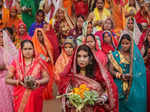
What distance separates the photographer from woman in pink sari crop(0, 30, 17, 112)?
707cm

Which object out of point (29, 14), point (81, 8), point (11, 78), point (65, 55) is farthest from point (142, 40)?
point (29, 14)

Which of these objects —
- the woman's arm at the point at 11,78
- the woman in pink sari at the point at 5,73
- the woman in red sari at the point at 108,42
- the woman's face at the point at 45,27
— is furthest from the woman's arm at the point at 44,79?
the woman's face at the point at 45,27

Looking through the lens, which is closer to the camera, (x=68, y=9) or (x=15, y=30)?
(x=15, y=30)

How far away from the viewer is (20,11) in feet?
41.4

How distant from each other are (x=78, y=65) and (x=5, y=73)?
1819mm

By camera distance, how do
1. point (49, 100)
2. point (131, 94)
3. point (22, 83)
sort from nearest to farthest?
point (22, 83) → point (131, 94) → point (49, 100)

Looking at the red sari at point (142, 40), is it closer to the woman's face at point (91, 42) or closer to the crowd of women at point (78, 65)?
the crowd of women at point (78, 65)

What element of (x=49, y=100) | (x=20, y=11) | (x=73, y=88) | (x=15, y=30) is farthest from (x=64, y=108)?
(x=20, y=11)

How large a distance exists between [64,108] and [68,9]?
712 cm

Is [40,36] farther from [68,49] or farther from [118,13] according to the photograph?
[118,13]

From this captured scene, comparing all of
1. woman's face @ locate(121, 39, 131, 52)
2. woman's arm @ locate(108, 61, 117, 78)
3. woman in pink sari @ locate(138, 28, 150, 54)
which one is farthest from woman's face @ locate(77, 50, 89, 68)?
woman in pink sari @ locate(138, 28, 150, 54)

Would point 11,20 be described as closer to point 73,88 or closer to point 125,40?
point 125,40

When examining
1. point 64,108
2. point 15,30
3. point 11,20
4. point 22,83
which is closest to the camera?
point 64,108

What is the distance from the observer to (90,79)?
589 cm
